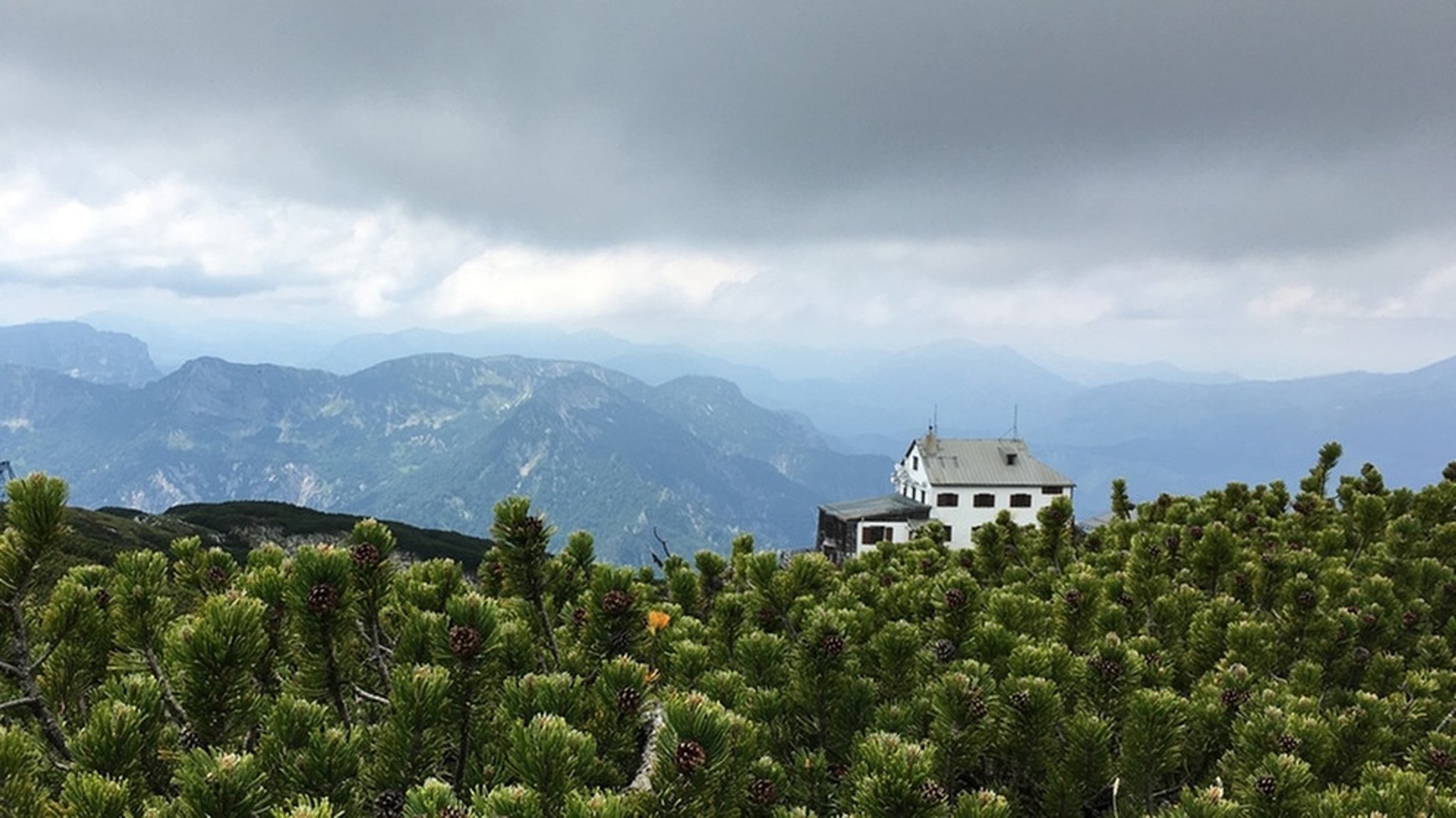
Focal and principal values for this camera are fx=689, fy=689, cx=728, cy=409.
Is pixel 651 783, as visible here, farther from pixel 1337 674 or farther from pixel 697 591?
pixel 1337 674

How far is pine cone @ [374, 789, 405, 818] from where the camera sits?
187cm

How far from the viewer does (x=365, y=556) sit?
8.13 feet

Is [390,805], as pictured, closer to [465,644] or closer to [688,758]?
[465,644]

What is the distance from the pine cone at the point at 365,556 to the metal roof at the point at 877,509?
169ft

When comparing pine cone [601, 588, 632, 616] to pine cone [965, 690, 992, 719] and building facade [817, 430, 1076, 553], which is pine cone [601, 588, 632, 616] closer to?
pine cone [965, 690, 992, 719]

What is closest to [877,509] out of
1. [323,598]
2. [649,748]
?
[649,748]

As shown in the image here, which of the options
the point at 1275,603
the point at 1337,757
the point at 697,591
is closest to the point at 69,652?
the point at 697,591

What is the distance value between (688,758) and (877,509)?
55138 millimetres

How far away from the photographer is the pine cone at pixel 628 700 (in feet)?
7.15

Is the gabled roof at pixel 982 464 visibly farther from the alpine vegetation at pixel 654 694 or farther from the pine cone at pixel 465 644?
the pine cone at pixel 465 644

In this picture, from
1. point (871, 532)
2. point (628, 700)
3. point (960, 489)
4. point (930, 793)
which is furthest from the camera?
point (960, 489)

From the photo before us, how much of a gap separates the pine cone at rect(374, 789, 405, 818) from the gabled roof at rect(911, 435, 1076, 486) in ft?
187

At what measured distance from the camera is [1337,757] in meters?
2.81

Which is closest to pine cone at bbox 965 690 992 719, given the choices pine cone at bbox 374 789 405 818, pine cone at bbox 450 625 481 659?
pine cone at bbox 450 625 481 659
